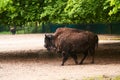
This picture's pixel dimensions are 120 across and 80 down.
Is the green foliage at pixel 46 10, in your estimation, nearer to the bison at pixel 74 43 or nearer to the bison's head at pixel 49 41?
the bison at pixel 74 43

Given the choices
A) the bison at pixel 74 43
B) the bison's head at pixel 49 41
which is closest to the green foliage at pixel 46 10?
the bison at pixel 74 43

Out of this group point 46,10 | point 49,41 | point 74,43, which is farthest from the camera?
point 46,10

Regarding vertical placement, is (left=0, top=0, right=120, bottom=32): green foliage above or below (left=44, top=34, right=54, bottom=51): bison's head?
above

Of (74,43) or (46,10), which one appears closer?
(74,43)

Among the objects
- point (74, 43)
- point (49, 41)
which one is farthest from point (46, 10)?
point (74, 43)

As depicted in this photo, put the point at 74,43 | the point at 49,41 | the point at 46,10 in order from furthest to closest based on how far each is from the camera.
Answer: the point at 46,10
the point at 49,41
the point at 74,43

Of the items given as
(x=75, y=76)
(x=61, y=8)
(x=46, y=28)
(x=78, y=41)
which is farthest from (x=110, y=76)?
(x=46, y=28)

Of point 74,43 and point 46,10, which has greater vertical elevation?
point 46,10

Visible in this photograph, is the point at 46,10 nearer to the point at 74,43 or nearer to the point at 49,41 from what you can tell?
the point at 49,41

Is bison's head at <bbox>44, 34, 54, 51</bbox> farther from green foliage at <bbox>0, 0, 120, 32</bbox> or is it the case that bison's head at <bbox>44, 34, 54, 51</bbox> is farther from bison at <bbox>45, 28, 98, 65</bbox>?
green foliage at <bbox>0, 0, 120, 32</bbox>

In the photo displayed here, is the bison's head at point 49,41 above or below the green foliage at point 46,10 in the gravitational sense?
below

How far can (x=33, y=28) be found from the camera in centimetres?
6919

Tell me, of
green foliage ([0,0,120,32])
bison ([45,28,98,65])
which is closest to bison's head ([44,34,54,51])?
bison ([45,28,98,65])

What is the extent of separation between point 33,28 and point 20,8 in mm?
48546
